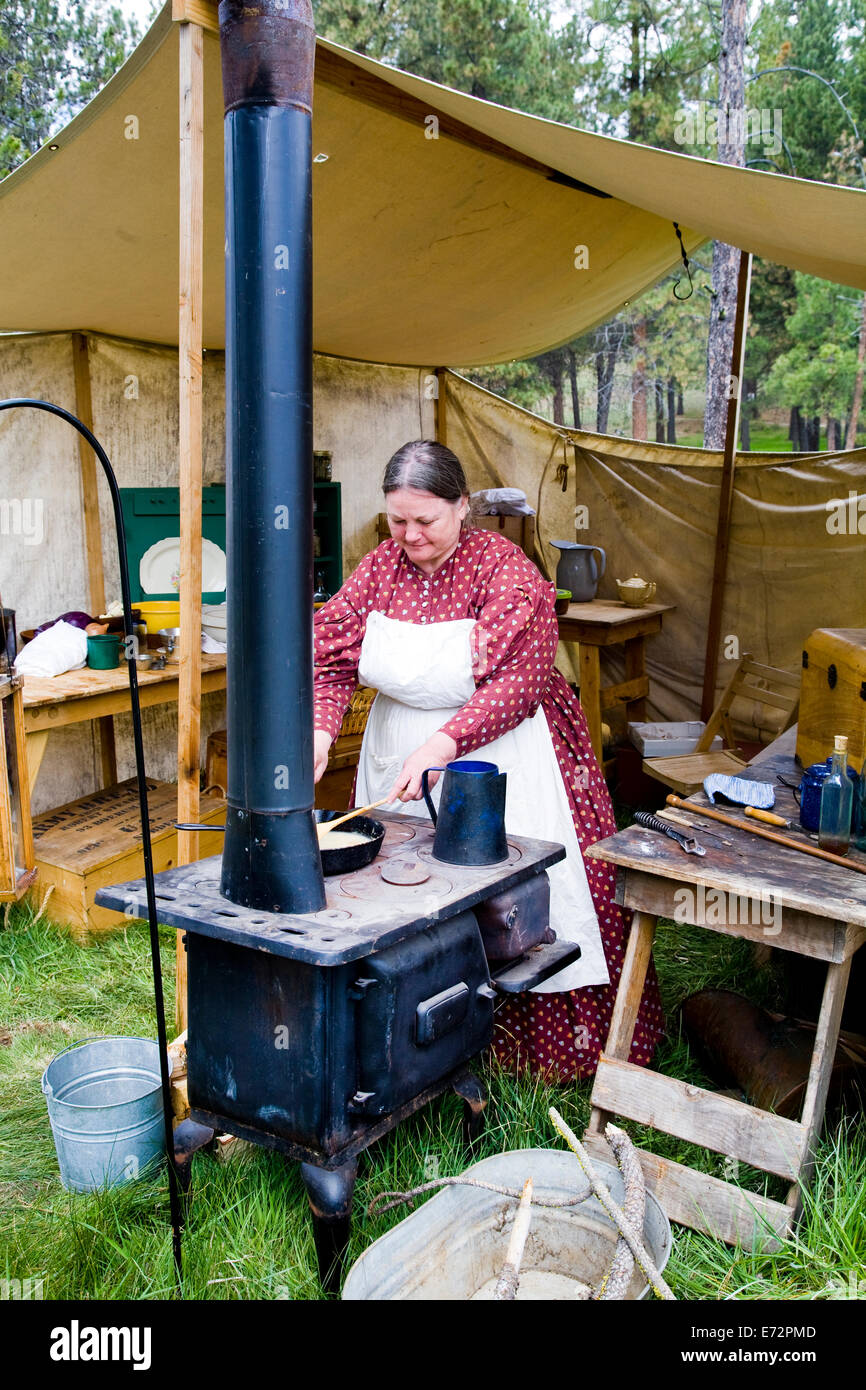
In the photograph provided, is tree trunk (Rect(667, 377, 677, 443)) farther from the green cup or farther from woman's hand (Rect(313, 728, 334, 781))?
woman's hand (Rect(313, 728, 334, 781))

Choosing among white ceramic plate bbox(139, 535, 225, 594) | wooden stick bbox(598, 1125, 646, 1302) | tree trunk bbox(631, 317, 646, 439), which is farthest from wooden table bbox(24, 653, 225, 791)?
tree trunk bbox(631, 317, 646, 439)

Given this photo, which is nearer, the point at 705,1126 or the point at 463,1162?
the point at 705,1126

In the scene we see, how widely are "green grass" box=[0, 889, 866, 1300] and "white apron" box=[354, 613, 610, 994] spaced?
1.34 feet

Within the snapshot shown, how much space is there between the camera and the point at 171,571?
202 inches

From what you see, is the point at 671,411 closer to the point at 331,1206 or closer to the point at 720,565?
the point at 720,565

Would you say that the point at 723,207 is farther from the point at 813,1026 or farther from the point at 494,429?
the point at 494,429

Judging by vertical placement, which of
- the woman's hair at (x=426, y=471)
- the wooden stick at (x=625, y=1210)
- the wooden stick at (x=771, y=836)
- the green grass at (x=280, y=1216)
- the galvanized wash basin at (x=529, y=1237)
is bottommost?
the green grass at (x=280, y=1216)

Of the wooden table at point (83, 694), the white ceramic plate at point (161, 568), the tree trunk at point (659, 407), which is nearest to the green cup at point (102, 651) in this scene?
the wooden table at point (83, 694)

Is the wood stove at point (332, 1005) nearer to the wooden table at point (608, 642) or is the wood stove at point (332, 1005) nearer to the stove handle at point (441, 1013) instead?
the stove handle at point (441, 1013)

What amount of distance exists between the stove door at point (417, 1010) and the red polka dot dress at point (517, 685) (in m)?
0.65

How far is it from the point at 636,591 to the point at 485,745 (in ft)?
11.7

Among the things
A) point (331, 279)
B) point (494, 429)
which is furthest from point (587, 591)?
point (331, 279)

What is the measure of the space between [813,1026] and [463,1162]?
Answer: 3.31ft

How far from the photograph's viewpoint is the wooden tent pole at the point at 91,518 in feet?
15.9
